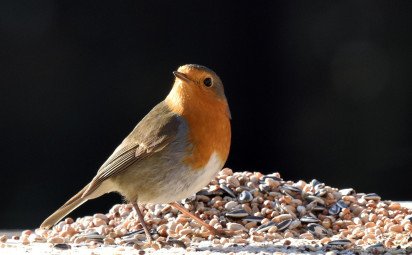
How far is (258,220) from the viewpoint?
4.36 meters

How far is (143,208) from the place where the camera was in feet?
15.4

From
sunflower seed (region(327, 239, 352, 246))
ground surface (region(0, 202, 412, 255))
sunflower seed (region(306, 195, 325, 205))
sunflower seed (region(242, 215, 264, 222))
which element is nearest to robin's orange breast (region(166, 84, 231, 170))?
ground surface (region(0, 202, 412, 255))

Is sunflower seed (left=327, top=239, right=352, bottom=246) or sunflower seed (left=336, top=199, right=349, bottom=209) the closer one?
sunflower seed (left=327, top=239, right=352, bottom=246)

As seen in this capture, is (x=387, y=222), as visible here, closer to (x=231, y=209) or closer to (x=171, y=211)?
(x=231, y=209)

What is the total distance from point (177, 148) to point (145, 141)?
201 mm

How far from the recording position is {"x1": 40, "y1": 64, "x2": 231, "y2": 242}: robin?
3.94 meters

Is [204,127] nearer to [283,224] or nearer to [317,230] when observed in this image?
[283,224]

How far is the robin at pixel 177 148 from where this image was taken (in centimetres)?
394

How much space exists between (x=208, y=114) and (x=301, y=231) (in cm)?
77

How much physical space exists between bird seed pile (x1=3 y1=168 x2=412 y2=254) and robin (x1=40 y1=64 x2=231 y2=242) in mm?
153

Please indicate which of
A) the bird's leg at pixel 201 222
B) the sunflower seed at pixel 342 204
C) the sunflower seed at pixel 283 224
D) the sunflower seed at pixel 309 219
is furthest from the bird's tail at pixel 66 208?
the sunflower seed at pixel 342 204

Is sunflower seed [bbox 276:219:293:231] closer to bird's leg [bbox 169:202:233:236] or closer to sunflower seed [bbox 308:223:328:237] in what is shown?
sunflower seed [bbox 308:223:328:237]

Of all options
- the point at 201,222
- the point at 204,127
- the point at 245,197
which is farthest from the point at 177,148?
the point at 245,197

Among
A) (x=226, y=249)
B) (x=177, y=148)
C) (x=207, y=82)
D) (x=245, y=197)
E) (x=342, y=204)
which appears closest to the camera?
(x=226, y=249)
